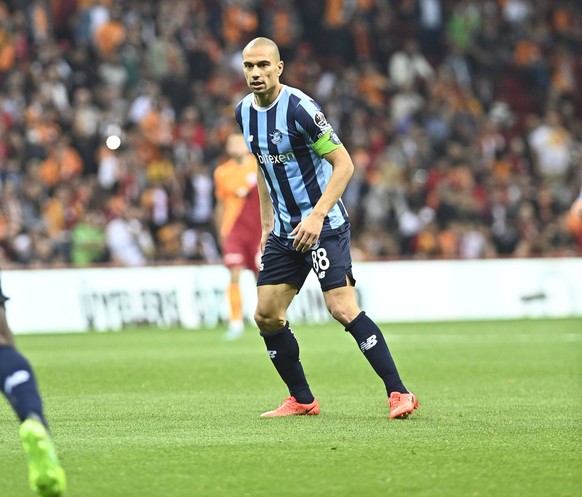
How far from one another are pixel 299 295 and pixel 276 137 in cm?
1146

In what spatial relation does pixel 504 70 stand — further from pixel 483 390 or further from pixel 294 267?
pixel 294 267

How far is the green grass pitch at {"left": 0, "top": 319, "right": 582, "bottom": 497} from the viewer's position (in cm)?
539

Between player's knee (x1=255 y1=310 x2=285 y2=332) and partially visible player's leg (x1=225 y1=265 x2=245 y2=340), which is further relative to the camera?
partially visible player's leg (x1=225 y1=265 x2=245 y2=340)

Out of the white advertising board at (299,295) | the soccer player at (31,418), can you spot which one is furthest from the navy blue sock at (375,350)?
the white advertising board at (299,295)

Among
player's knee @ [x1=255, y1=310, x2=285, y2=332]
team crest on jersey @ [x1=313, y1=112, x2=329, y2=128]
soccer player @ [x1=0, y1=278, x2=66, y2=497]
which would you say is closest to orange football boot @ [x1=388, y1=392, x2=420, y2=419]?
player's knee @ [x1=255, y1=310, x2=285, y2=332]

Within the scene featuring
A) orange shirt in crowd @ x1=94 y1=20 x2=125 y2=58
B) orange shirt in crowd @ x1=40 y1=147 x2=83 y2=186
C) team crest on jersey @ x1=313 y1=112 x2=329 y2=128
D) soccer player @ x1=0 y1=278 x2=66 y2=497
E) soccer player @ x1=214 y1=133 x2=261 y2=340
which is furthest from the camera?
orange shirt in crowd @ x1=94 y1=20 x2=125 y2=58

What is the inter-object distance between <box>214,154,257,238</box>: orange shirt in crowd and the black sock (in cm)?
810

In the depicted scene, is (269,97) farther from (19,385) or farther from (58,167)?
(58,167)

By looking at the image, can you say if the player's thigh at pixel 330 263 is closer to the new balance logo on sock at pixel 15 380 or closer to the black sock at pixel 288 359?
the black sock at pixel 288 359

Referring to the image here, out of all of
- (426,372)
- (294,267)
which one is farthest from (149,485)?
(426,372)

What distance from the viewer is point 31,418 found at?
4910 mm

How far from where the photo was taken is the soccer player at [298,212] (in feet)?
24.8

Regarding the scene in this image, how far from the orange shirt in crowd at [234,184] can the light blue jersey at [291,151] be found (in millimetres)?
8146

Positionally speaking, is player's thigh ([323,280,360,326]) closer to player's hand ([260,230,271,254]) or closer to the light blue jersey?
the light blue jersey
